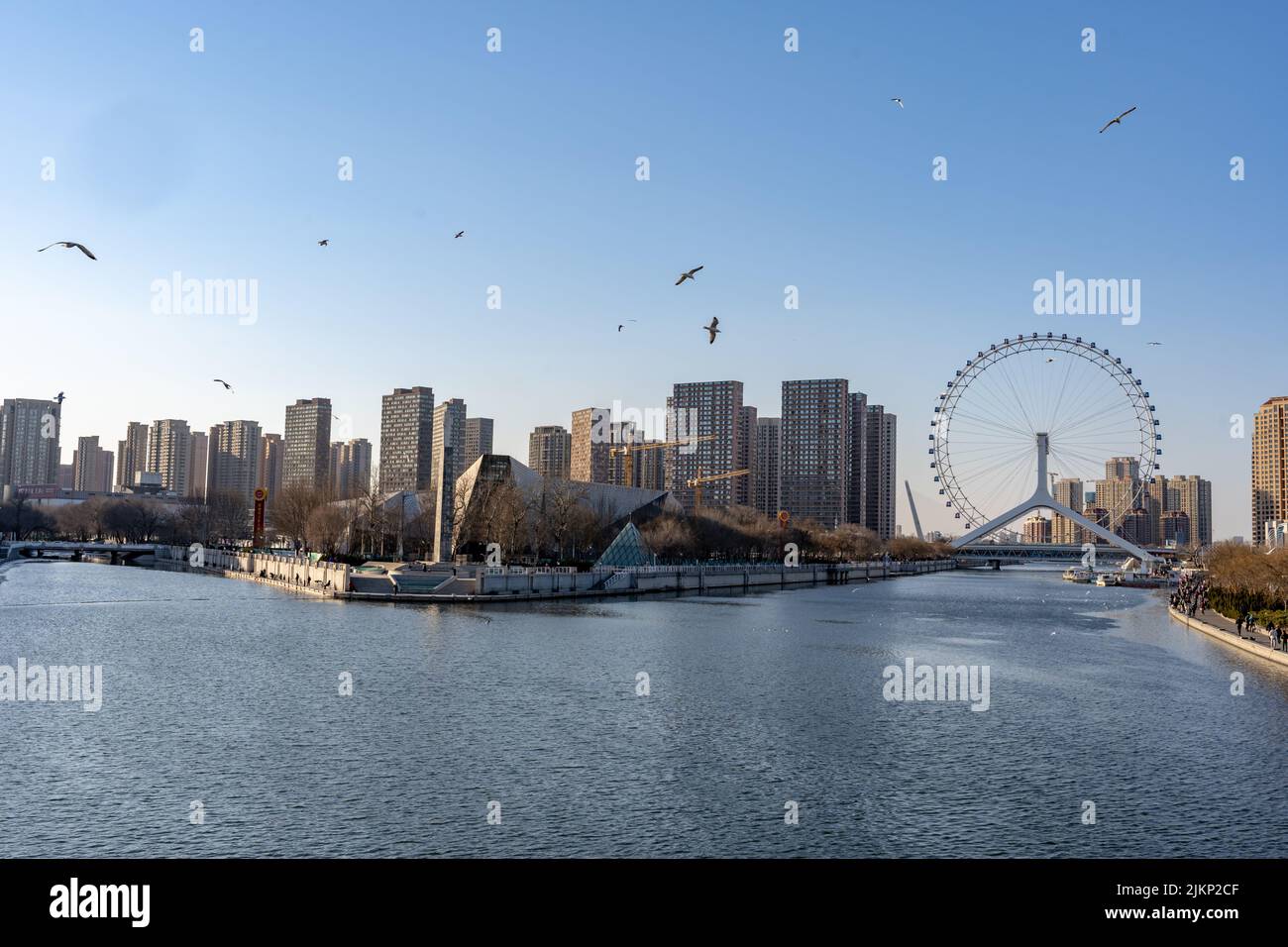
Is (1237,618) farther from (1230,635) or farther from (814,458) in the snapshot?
(814,458)

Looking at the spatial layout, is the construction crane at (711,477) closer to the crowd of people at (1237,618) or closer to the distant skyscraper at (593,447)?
the distant skyscraper at (593,447)

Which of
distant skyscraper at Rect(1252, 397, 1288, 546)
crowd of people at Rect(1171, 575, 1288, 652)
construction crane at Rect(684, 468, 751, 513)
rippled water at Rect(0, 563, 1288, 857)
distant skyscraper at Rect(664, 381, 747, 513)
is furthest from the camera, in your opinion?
distant skyscraper at Rect(664, 381, 747, 513)

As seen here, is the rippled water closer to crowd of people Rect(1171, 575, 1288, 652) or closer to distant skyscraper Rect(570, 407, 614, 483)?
crowd of people Rect(1171, 575, 1288, 652)

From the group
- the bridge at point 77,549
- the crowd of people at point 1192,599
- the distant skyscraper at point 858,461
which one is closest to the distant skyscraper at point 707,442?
the distant skyscraper at point 858,461

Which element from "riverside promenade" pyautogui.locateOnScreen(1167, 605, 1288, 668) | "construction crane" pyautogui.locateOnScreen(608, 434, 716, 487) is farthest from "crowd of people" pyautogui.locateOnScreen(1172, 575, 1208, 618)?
"construction crane" pyautogui.locateOnScreen(608, 434, 716, 487)

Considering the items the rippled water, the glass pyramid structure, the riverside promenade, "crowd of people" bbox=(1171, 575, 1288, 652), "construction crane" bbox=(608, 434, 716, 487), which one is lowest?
the rippled water

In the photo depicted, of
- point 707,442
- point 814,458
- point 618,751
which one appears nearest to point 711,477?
point 707,442
